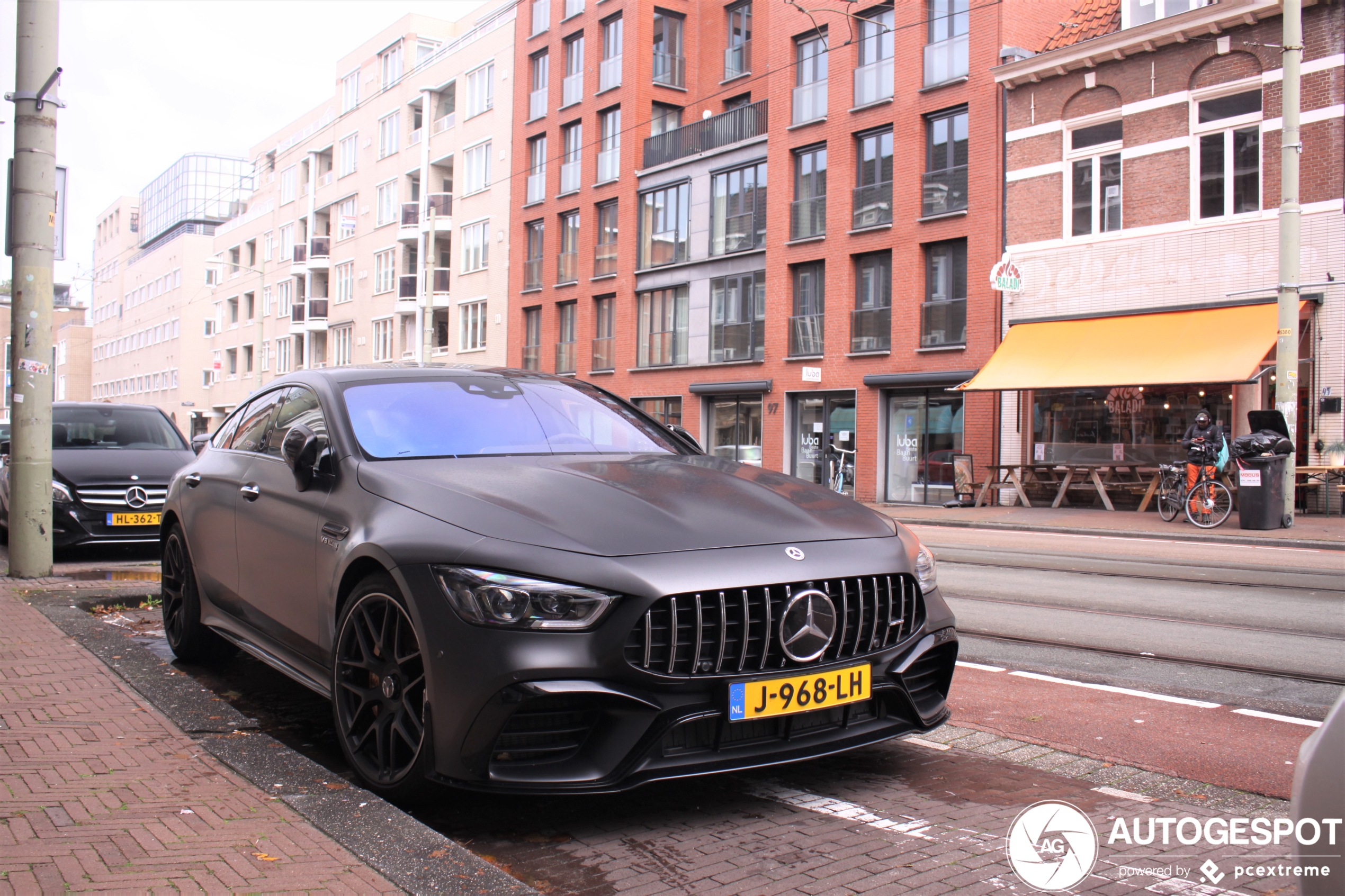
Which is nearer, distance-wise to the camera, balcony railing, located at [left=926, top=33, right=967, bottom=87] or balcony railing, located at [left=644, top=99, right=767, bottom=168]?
balcony railing, located at [left=926, top=33, right=967, bottom=87]

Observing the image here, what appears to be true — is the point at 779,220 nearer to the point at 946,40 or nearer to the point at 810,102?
the point at 810,102

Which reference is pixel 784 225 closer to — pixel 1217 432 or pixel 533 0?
pixel 1217 432

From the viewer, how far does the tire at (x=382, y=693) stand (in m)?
3.55

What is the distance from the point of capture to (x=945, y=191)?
87.3ft

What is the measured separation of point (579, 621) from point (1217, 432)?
17.8m

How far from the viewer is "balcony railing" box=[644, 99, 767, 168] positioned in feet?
109

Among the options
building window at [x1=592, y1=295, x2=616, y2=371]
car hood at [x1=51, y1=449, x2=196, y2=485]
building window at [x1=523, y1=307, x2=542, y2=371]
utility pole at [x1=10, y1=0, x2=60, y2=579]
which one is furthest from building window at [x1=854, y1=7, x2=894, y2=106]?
utility pole at [x1=10, y1=0, x2=60, y2=579]

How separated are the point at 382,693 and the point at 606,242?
3588 centimetres

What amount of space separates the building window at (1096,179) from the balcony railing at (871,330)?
5.32 m

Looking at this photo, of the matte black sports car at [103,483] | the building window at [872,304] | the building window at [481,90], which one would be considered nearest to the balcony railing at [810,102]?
the building window at [872,304]

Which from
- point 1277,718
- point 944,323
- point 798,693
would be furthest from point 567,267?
point 798,693

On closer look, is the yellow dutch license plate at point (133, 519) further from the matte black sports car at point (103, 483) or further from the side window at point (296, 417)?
the side window at point (296, 417)

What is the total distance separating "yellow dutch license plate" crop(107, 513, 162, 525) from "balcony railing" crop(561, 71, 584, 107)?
31884 mm

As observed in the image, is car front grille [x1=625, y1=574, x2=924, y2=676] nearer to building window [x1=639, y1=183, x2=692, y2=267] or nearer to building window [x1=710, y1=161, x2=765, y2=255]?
building window [x1=710, y1=161, x2=765, y2=255]
